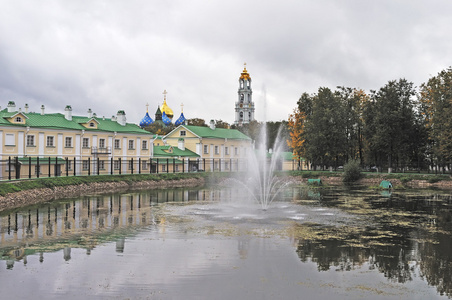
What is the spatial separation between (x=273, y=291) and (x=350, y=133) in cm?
5928

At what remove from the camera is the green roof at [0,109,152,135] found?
4520cm

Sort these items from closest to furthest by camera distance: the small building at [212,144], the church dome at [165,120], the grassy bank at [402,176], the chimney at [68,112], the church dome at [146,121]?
the grassy bank at [402,176] < the chimney at [68,112] < the small building at [212,144] < the church dome at [146,121] < the church dome at [165,120]

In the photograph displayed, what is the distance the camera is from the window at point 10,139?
4278 centimetres

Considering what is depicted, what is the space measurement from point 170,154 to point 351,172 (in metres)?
26.4

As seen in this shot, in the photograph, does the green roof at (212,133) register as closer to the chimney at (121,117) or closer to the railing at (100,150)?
the chimney at (121,117)

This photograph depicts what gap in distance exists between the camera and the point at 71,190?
36281 mm

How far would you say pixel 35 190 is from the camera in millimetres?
30828

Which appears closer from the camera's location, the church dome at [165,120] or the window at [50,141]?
the window at [50,141]

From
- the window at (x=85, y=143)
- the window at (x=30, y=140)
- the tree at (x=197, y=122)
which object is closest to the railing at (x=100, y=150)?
the window at (x=85, y=143)

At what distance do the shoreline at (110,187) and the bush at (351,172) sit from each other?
70 centimetres

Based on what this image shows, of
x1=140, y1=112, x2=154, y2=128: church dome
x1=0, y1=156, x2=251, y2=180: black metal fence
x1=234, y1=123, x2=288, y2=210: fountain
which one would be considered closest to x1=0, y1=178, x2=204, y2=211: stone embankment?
x1=0, y1=156, x2=251, y2=180: black metal fence

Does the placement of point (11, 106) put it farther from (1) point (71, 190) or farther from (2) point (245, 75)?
(2) point (245, 75)

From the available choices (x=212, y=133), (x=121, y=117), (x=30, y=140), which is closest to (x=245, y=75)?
(x=212, y=133)

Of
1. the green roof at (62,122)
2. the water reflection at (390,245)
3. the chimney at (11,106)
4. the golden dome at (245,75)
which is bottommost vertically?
the water reflection at (390,245)
